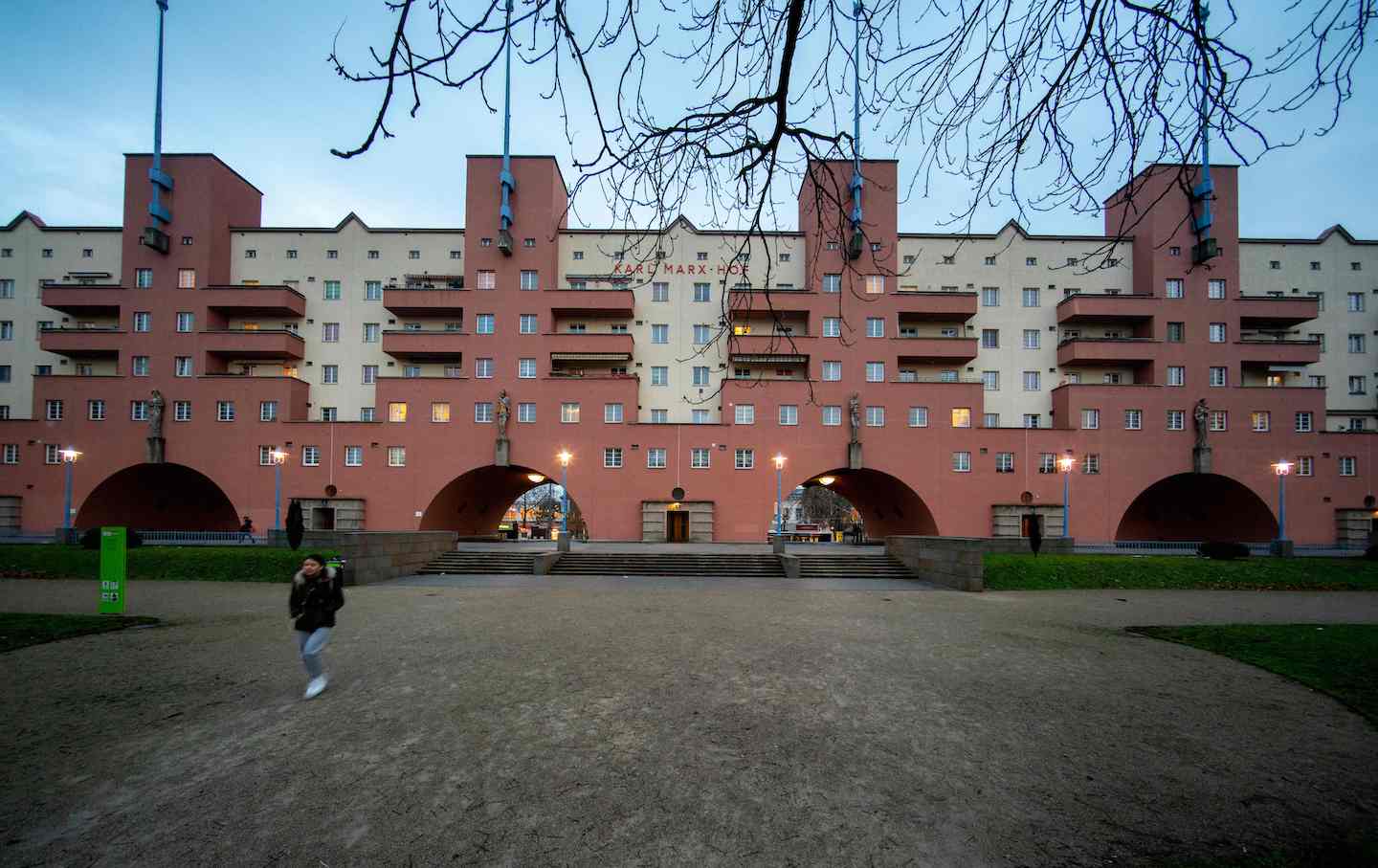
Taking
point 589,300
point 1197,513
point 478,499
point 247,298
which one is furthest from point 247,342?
point 1197,513

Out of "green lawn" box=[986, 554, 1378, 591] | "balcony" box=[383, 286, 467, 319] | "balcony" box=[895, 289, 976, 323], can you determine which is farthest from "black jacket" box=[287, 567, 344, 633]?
"balcony" box=[895, 289, 976, 323]

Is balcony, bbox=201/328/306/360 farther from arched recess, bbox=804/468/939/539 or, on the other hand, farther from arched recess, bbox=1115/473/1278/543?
arched recess, bbox=1115/473/1278/543

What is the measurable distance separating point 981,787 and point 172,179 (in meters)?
53.8

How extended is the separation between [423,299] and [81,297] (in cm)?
2209

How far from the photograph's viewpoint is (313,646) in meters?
7.51

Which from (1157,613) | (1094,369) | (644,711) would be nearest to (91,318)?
(644,711)

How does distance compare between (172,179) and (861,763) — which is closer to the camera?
(861,763)

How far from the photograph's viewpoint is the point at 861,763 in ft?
18.4

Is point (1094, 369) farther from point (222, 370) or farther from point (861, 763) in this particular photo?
point (222, 370)

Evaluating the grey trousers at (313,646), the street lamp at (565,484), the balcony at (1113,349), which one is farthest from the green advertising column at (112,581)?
the balcony at (1113,349)

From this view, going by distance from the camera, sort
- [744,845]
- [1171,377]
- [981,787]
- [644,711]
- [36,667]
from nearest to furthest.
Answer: [744,845] < [981,787] < [644,711] < [36,667] < [1171,377]

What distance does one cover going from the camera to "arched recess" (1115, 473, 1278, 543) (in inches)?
1470

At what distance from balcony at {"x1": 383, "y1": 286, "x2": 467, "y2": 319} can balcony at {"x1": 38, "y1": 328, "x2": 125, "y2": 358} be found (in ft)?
55.1

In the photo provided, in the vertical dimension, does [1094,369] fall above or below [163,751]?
above
